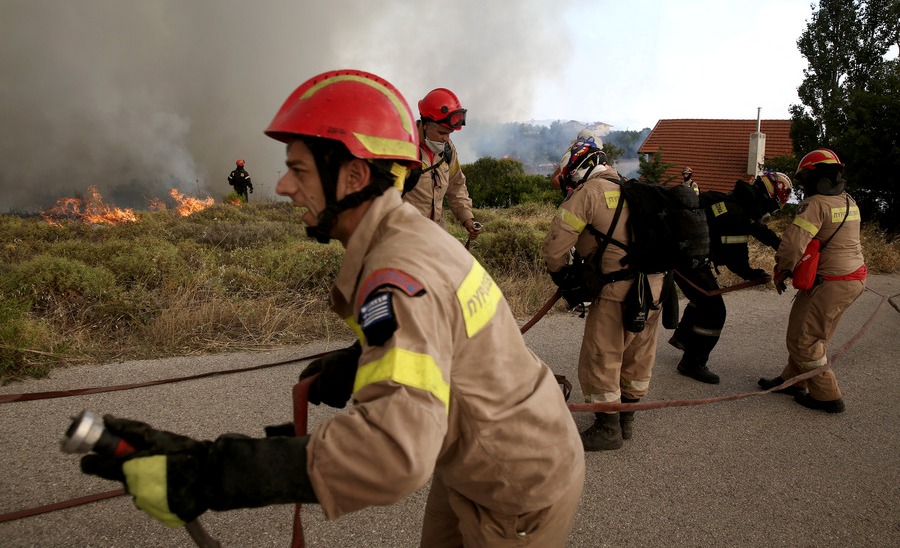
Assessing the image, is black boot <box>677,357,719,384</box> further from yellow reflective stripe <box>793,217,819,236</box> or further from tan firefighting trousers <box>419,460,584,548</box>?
tan firefighting trousers <box>419,460,584,548</box>

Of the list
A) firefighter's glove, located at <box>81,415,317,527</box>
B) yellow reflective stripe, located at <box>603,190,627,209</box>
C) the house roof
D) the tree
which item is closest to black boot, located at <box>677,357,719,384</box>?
yellow reflective stripe, located at <box>603,190,627,209</box>

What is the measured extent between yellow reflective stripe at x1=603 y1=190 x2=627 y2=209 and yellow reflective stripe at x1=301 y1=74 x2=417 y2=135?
2.19 metres

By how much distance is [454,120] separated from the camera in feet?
16.0

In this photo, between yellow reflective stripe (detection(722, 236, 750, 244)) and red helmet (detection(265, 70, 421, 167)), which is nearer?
red helmet (detection(265, 70, 421, 167))

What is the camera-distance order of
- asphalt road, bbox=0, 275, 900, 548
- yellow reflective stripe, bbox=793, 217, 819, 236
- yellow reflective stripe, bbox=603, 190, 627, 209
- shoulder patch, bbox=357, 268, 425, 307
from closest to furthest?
shoulder patch, bbox=357, 268, 425, 307 < asphalt road, bbox=0, 275, 900, 548 < yellow reflective stripe, bbox=603, 190, 627, 209 < yellow reflective stripe, bbox=793, 217, 819, 236

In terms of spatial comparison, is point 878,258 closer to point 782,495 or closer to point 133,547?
point 782,495

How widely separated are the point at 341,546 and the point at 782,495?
8.06 feet

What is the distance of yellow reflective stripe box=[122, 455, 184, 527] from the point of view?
1030 mm

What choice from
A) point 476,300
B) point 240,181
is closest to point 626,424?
point 476,300

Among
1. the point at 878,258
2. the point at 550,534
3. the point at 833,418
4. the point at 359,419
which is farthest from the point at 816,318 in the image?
the point at 878,258

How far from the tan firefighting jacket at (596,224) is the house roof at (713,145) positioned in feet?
76.6

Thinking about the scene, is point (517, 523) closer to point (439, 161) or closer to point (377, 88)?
point (377, 88)

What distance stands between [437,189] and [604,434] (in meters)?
2.63

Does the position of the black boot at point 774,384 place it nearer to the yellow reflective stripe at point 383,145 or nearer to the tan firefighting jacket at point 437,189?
the tan firefighting jacket at point 437,189
